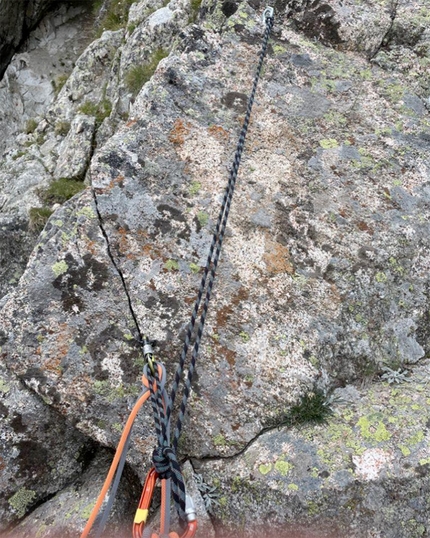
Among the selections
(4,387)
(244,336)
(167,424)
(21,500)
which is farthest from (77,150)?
(167,424)

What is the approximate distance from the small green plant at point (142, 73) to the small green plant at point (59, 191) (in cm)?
181

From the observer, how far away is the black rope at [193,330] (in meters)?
2.95

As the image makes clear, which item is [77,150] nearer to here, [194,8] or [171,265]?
[194,8]

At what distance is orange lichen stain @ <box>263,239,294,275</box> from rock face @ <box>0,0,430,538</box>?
0.02 meters

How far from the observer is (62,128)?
898cm

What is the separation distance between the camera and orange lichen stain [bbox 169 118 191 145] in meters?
4.92

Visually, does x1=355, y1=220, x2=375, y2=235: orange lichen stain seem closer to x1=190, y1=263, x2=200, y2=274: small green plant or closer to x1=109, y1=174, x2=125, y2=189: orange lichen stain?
x1=190, y1=263, x2=200, y2=274: small green plant

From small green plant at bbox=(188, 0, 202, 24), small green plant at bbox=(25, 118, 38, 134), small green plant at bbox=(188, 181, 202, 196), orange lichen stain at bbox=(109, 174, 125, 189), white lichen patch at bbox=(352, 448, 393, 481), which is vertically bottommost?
small green plant at bbox=(25, 118, 38, 134)

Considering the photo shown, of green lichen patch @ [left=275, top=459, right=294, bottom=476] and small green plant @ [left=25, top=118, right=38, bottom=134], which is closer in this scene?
green lichen patch @ [left=275, top=459, right=294, bottom=476]

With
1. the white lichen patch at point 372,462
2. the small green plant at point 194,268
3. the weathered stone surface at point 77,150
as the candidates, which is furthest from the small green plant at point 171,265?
the weathered stone surface at point 77,150

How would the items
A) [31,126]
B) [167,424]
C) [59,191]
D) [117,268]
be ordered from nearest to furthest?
[167,424] < [117,268] < [59,191] < [31,126]

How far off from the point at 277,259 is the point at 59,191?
413 centimetres

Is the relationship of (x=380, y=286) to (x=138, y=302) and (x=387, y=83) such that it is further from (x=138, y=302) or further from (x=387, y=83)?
(x=387, y=83)

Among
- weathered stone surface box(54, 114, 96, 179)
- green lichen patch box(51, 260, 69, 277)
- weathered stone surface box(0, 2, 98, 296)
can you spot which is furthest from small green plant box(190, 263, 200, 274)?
weathered stone surface box(54, 114, 96, 179)
